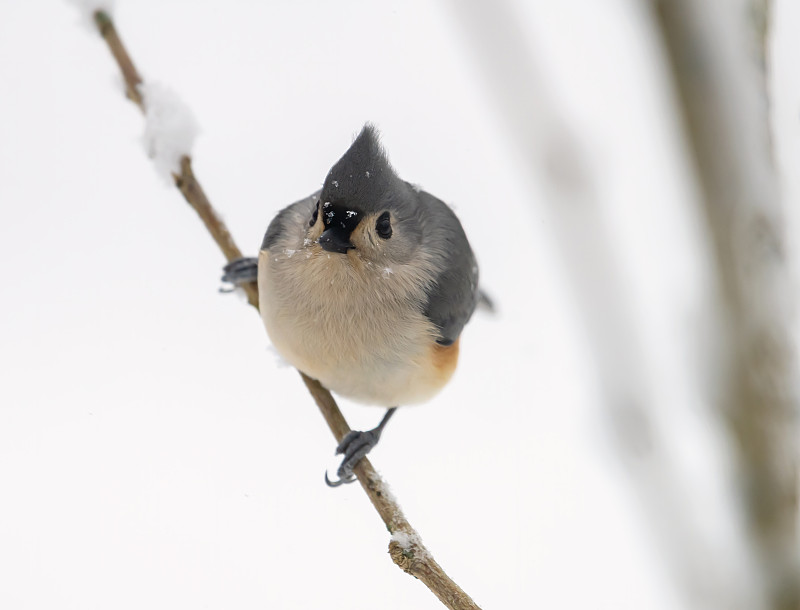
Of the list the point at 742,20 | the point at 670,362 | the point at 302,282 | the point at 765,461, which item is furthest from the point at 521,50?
the point at 670,362

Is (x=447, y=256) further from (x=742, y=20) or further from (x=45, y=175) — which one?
(x=45, y=175)

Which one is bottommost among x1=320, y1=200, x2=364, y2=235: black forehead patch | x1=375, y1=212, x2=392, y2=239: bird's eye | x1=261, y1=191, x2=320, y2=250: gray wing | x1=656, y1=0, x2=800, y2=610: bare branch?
x1=656, y1=0, x2=800, y2=610: bare branch

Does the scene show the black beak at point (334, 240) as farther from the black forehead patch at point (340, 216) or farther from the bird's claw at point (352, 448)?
the bird's claw at point (352, 448)

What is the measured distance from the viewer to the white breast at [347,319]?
68.8 inches

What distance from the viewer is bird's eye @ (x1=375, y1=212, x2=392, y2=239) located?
1653mm

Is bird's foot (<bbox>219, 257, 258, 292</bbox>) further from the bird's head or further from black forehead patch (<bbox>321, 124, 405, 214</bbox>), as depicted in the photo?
black forehead patch (<bbox>321, 124, 405, 214</bbox>)

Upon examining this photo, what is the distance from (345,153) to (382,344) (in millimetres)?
479

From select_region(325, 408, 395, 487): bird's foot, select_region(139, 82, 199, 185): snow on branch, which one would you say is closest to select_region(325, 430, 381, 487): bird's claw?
select_region(325, 408, 395, 487): bird's foot

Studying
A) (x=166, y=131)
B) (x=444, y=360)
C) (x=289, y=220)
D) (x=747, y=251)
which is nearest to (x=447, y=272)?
(x=444, y=360)

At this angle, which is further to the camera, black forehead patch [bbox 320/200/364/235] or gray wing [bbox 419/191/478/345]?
gray wing [bbox 419/191/478/345]

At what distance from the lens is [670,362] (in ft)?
8.24

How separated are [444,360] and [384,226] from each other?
1.46ft

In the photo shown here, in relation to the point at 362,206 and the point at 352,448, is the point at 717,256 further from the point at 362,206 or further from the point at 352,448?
the point at 352,448

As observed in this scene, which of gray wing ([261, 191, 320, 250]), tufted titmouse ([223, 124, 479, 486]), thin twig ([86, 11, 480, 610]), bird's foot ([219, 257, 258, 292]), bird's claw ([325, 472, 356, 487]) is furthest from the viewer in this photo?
bird's foot ([219, 257, 258, 292])
